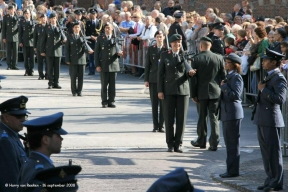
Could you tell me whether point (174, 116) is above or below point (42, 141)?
below

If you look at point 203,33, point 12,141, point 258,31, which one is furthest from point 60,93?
point 12,141

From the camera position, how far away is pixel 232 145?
12.8 meters

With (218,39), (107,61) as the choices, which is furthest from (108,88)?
(218,39)

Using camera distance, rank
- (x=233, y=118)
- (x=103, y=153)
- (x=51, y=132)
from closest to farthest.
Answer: (x=51, y=132)
(x=233, y=118)
(x=103, y=153)

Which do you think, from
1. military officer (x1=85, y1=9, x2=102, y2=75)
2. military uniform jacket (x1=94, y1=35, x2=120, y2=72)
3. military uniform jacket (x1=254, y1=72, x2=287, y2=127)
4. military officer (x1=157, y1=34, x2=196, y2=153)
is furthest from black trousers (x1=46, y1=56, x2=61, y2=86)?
military uniform jacket (x1=254, y1=72, x2=287, y2=127)

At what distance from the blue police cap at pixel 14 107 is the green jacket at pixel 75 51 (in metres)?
15.0

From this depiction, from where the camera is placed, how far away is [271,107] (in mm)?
11555

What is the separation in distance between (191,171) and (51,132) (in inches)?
284

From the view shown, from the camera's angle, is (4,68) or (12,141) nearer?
(12,141)

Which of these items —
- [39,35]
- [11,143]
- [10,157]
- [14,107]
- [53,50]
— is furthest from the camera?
[39,35]

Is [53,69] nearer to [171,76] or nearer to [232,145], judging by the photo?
[171,76]

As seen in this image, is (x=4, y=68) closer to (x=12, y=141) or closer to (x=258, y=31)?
(x=258, y=31)

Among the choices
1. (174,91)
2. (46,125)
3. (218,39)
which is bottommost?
(174,91)

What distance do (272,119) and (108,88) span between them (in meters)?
9.61
